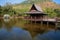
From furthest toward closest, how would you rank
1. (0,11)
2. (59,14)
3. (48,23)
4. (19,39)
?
(0,11)
(59,14)
(48,23)
(19,39)

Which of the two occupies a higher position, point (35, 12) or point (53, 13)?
point (35, 12)

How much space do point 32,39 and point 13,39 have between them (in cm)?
218

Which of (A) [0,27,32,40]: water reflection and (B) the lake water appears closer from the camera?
(A) [0,27,32,40]: water reflection

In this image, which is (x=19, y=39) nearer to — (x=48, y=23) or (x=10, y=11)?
(x=48, y=23)

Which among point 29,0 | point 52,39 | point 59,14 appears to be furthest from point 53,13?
point 29,0

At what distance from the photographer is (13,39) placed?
1666 cm

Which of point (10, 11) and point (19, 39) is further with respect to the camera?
point (10, 11)

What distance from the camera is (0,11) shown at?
50688 millimetres

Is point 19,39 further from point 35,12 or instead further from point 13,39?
point 35,12

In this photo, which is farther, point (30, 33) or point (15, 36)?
point (30, 33)

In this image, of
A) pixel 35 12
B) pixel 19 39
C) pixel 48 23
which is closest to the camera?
pixel 19 39

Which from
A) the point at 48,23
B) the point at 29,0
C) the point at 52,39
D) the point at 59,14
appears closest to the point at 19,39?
the point at 52,39

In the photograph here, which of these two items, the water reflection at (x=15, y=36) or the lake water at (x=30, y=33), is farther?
the lake water at (x=30, y=33)

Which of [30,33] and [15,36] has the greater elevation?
[15,36]
